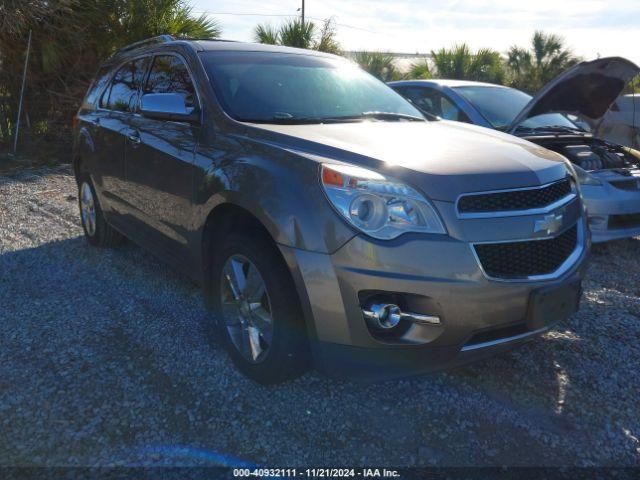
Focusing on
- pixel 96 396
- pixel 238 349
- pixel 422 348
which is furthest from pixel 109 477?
pixel 422 348

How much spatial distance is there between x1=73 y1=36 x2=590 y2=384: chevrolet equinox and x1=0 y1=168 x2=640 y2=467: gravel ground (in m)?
0.28

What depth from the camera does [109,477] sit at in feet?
7.61

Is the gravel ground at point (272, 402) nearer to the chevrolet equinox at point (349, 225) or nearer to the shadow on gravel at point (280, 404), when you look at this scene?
the shadow on gravel at point (280, 404)

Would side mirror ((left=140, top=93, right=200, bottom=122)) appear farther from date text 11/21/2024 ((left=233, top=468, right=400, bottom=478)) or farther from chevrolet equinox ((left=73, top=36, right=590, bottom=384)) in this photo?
date text 11/21/2024 ((left=233, top=468, right=400, bottom=478))

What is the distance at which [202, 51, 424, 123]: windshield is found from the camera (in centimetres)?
338

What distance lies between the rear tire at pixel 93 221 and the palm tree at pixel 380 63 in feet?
47.0

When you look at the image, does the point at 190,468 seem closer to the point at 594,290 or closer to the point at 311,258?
the point at 311,258

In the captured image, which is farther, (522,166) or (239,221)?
(239,221)

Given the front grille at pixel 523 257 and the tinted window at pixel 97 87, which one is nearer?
the front grille at pixel 523 257

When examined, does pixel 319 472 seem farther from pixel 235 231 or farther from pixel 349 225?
pixel 235 231

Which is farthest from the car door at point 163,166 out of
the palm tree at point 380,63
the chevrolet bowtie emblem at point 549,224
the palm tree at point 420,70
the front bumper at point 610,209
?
the palm tree at point 420,70

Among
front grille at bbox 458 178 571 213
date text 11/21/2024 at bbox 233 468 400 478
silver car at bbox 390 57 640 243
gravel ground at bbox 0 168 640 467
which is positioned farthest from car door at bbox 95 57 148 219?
front grille at bbox 458 178 571 213

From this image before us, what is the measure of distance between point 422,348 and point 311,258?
596mm

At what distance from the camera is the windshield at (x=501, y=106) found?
597cm
